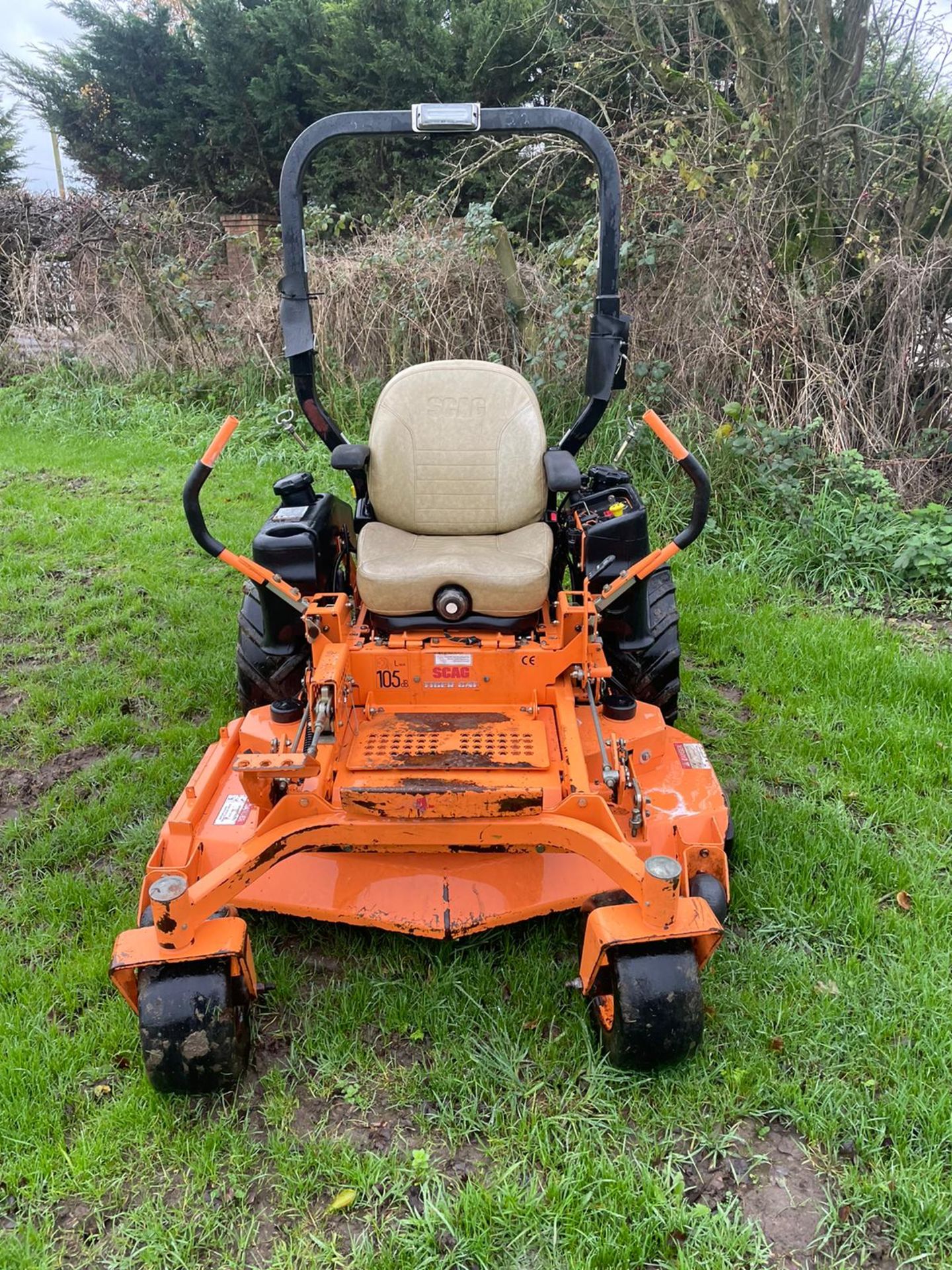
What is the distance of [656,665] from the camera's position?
3.35 metres

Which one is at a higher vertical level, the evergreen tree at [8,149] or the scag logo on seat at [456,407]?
the evergreen tree at [8,149]

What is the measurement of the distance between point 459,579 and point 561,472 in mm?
592

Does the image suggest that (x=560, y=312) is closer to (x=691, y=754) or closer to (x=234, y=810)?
(x=691, y=754)

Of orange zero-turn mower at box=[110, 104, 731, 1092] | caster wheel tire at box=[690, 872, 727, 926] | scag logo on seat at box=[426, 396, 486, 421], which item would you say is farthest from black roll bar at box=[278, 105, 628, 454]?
caster wheel tire at box=[690, 872, 727, 926]

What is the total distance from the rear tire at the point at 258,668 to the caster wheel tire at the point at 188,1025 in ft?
4.14

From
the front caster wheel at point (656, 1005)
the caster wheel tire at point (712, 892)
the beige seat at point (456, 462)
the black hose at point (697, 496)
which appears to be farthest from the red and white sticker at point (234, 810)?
the black hose at point (697, 496)

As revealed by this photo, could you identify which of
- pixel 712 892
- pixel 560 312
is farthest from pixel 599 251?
pixel 560 312

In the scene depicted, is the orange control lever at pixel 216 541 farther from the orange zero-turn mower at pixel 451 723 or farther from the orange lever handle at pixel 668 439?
the orange lever handle at pixel 668 439

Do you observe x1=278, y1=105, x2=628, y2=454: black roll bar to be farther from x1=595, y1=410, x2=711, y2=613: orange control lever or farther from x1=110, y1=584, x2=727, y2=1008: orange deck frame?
x1=110, y1=584, x2=727, y2=1008: orange deck frame

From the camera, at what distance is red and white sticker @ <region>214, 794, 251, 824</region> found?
8.63 feet

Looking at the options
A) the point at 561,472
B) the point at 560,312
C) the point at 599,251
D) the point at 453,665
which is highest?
the point at 599,251

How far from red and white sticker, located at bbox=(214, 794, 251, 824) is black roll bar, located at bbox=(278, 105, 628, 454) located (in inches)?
51.0

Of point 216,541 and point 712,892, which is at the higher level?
point 216,541

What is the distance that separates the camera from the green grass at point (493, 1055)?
75.2 inches
